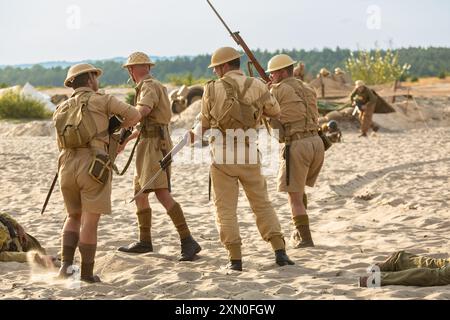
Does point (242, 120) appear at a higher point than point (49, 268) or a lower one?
higher

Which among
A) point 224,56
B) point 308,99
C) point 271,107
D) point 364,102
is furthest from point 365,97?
point 224,56

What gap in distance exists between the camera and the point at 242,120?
6242 millimetres

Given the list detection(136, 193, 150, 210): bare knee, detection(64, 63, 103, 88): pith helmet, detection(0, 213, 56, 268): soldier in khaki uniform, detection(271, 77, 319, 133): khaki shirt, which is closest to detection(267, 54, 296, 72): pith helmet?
detection(271, 77, 319, 133): khaki shirt

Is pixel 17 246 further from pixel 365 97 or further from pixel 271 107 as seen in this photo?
pixel 365 97

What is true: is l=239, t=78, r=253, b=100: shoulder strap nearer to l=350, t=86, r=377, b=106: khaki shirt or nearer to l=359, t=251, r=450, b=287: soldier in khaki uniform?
l=359, t=251, r=450, b=287: soldier in khaki uniform

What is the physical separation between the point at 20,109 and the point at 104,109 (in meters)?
21.6

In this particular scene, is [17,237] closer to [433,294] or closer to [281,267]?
[281,267]

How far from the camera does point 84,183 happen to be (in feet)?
19.1

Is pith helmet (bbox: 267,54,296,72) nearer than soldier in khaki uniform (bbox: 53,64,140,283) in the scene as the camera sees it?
No

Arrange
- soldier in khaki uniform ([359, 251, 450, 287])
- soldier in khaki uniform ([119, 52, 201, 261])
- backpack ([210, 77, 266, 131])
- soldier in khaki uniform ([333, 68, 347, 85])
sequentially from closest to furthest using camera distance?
1. soldier in khaki uniform ([359, 251, 450, 287])
2. backpack ([210, 77, 266, 131])
3. soldier in khaki uniform ([119, 52, 201, 261])
4. soldier in khaki uniform ([333, 68, 347, 85])

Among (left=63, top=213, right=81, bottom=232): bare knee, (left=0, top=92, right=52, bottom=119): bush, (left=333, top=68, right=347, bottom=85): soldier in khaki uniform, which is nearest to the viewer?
(left=63, top=213, right=81, bottom=232): bare knee

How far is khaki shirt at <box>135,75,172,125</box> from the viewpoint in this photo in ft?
22.2

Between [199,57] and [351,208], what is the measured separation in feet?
398
